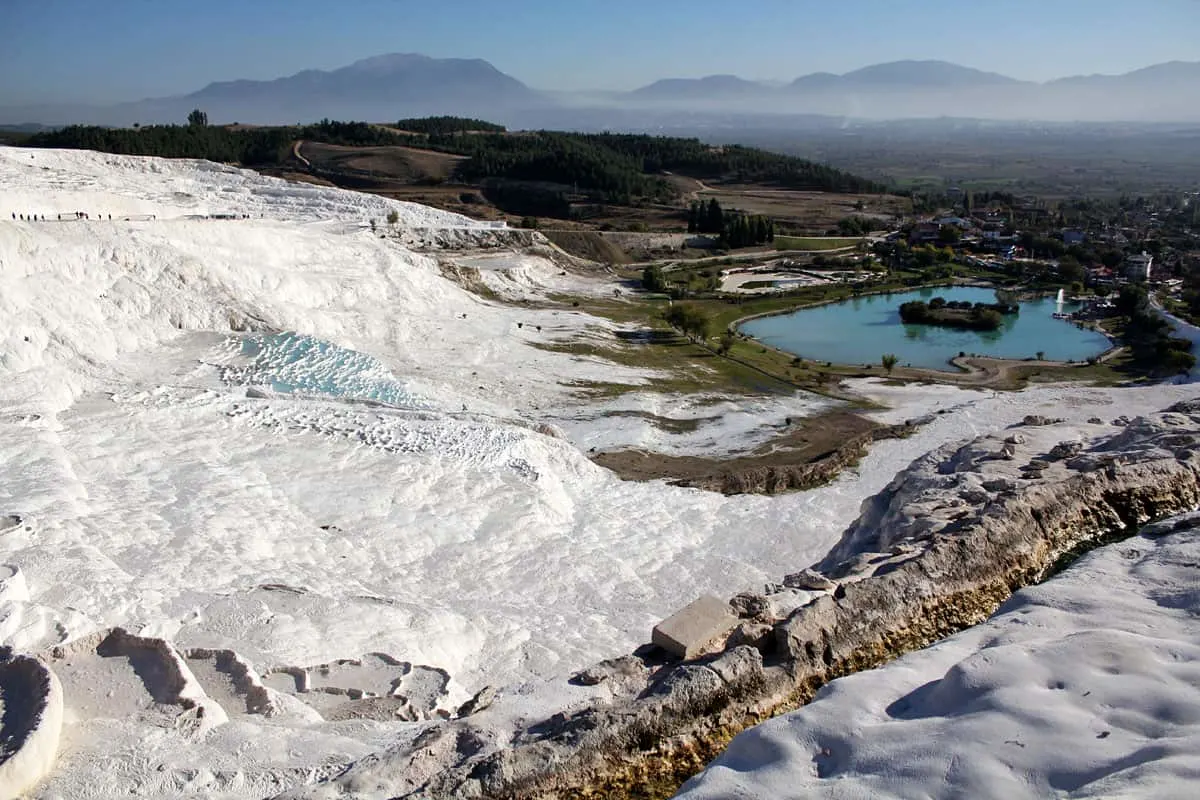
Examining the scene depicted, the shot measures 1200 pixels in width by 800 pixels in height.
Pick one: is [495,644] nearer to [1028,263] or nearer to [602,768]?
[602,768]

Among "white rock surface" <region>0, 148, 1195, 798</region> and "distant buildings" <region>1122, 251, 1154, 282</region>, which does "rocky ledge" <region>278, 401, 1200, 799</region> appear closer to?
"white rock surface" <region>0, 148, 1195, 798</region>

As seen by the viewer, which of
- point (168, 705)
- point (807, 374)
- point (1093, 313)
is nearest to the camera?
point (168, 705)

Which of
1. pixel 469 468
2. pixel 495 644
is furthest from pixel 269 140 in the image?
pixel 495 644

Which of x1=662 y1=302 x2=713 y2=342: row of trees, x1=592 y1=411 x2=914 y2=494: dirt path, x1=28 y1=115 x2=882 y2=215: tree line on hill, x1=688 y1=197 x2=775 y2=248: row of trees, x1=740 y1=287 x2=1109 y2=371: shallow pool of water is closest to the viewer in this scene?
x1=592 y1=411 x2=914 y2=494: dirt path

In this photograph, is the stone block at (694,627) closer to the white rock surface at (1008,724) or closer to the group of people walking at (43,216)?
the white rock surface at (1008,724)

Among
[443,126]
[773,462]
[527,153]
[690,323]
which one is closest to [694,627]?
[773,462]

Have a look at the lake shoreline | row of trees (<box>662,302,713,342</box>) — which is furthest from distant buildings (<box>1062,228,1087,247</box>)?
row of trees (<box>662,302,713,342</box>)
